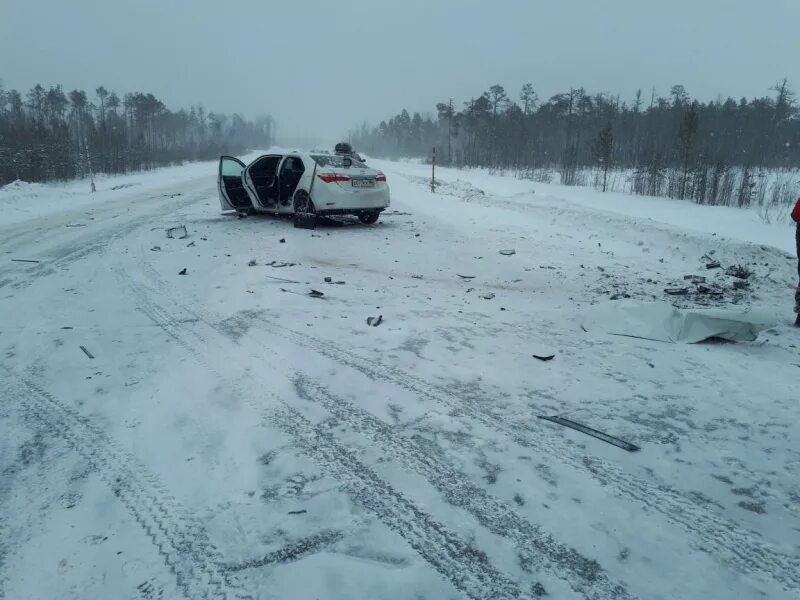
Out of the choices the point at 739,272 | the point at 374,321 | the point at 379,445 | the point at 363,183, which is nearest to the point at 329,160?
the point at 363,183

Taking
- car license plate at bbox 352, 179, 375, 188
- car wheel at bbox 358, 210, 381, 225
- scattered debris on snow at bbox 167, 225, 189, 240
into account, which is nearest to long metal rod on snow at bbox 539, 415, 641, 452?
car license plate at bbox 352, 179, 375, 188

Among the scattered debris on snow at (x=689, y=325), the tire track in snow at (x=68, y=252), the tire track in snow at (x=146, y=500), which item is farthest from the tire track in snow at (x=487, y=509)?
the tire track in snow at (x=68, y=252)

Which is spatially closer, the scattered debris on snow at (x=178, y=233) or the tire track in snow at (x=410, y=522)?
the tire track in snow at (x=410, y=522)

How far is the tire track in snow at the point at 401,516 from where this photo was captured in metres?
2.00

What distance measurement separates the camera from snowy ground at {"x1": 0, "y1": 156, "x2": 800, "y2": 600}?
6.73ft

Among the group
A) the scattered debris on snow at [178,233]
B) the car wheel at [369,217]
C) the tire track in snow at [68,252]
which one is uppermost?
the car wheel at [369,217]

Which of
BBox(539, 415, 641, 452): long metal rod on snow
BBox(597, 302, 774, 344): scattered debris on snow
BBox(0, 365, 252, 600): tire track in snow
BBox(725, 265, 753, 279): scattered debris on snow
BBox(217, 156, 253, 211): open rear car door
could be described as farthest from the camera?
BBox(217, 156, 253, 211): open rear car door

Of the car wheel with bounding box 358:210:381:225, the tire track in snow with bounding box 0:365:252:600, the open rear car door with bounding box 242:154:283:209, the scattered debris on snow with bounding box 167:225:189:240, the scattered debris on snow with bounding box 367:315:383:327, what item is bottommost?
the tire track in snow with bounding box 0:365:252:600

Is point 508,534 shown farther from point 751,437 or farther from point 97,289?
point 97,289

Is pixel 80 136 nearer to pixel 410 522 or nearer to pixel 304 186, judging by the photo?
pixel 304 186

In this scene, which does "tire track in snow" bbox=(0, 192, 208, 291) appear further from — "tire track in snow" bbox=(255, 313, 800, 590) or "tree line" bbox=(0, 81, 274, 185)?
"tree line" bbox=(0, 81, 274, 185)

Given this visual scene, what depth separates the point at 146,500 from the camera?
242 cm

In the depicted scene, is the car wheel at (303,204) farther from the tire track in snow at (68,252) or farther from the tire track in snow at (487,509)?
the tire track in snow at (487,509)

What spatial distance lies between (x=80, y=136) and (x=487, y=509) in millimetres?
57697
